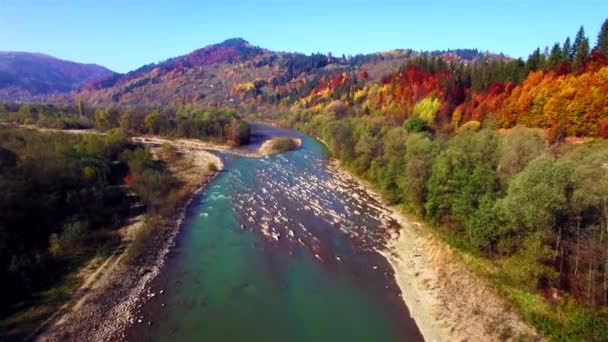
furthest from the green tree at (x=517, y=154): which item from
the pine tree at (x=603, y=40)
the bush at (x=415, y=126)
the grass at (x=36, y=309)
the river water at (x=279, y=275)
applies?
the grass at (x=36, y=309)

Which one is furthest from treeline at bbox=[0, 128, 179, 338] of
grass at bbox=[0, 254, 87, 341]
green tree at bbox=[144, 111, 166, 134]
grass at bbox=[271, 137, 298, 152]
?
green tree at bbox=[144, 111, 166, 134]

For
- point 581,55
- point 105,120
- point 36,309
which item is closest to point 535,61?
point 581,55

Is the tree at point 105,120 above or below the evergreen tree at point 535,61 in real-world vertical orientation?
below

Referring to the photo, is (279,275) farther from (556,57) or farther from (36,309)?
(556,57)

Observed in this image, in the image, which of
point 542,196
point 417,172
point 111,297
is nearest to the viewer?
point 542,196

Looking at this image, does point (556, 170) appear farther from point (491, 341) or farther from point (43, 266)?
point (43, 266)

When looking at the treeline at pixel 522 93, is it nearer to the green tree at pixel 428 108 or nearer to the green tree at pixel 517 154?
the green tree at pixel 428 108

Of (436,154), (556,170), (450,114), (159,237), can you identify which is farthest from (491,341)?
(450,114)
